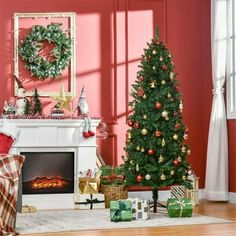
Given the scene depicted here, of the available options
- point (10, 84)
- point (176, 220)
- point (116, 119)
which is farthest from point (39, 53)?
point (176, 220)

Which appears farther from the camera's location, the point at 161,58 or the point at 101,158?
the point at 101,158

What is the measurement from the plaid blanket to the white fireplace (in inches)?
84.0

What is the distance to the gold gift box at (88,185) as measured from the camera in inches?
286

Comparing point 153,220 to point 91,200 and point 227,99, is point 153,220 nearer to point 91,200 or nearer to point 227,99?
point 91,200

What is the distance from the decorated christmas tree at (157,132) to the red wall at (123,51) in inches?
57.8

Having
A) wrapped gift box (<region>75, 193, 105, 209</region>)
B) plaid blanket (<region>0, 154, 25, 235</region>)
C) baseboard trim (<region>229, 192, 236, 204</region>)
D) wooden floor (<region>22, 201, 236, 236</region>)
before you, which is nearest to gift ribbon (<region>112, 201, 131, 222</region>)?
wooden floor (<region>22, 201, 236, 236</region>)

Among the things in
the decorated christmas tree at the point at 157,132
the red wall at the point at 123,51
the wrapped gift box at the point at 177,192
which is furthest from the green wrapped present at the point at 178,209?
the red wall at the point at 123,51

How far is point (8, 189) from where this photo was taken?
199 inches

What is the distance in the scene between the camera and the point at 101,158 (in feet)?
25.5

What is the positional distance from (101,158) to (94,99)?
2.37 feet

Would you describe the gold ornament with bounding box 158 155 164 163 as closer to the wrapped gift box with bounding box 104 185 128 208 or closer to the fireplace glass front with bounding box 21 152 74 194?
the wrapped gift box with bounding box 104 185 128 208

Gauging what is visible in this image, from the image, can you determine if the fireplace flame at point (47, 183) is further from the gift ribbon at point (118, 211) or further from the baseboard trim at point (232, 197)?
the baseboard trim at point (232, 197)

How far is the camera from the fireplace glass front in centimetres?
741

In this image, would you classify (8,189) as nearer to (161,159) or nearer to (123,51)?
(161,159)
